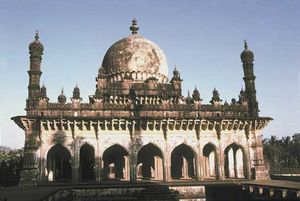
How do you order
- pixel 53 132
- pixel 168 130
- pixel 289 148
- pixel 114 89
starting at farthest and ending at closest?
pixel 289 148 < pixel 114 89 < pixel 168 130 < pixel 53 132

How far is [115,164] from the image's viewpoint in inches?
1038

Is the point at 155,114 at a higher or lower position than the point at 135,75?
lower

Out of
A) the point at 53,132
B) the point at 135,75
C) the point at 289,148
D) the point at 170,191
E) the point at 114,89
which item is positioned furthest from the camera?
the point at 289,148

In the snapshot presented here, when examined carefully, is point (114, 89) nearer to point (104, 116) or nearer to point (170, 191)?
point (104, 116)

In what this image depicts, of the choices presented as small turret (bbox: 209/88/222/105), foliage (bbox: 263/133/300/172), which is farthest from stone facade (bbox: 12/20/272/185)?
foliage (bbox: 263/133/300/172)

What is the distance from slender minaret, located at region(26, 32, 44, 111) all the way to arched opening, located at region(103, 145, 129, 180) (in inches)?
270

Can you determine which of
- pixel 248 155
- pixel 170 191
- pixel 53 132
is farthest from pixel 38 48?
pixel 248 155

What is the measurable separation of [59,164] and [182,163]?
936 cm

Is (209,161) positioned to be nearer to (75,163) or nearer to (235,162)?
(235,162)

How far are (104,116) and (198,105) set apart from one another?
637 cm

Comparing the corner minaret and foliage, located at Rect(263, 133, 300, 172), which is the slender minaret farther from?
foliage, located at Rect(263, 133, 300, 172)

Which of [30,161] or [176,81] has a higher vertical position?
[176,81]

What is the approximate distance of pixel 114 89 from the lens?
79.1ft

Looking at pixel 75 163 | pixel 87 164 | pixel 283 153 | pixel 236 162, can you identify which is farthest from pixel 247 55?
pixel 283 153
